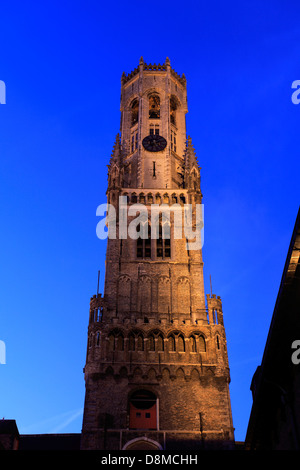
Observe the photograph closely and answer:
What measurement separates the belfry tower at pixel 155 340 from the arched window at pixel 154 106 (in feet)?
26.6

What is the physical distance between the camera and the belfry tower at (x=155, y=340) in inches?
1777

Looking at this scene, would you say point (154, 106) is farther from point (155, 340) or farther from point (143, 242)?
point (155, 340)

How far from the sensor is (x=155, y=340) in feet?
164

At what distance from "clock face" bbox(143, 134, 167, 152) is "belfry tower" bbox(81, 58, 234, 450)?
1.42m

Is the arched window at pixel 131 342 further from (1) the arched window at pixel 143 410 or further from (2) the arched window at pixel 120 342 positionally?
(1) the arched window at pixel 143 410

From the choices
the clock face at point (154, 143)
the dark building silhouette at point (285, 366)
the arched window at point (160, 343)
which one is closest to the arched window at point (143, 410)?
the arched window at point (160, 343)

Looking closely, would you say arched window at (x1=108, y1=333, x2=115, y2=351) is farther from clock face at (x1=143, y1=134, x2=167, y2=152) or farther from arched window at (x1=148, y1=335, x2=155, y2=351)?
clock face at (x1=143, y1=134, x2=167, y2=152)

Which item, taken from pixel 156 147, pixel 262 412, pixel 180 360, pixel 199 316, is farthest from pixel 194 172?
pixel 262 412

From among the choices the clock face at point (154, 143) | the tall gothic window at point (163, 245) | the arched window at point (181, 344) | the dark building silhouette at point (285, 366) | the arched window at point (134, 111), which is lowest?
the dark building silhouette at point (285, 366)

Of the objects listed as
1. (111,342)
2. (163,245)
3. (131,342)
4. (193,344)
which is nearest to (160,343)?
(131,342)

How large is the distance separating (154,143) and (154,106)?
8917mm

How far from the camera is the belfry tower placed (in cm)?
4512

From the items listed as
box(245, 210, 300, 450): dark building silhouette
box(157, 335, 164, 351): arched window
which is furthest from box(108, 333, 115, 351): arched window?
box(245, 210, 300, 450): dark building silhouette
